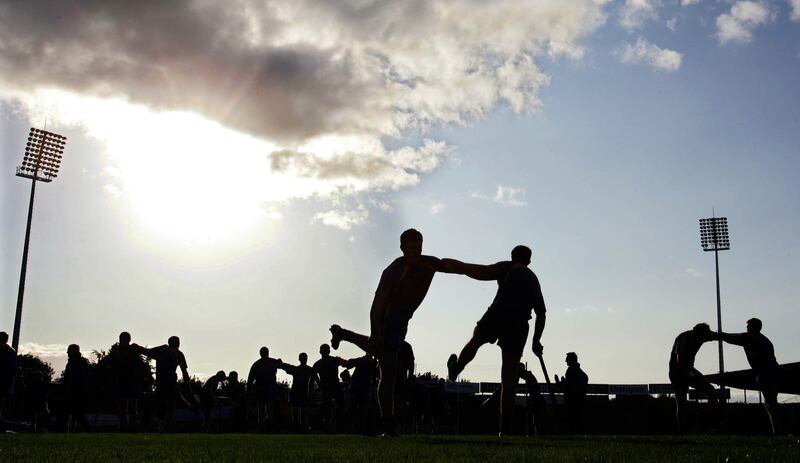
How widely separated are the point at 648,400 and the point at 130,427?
73.2 feet

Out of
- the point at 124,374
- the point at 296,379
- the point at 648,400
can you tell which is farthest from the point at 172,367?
the point at 648,400

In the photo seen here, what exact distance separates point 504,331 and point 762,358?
236 inches

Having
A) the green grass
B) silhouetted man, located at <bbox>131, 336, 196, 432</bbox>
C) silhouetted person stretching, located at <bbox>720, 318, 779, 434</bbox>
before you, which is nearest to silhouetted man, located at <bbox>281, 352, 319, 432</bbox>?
silhouetted man, located at <bbox>131, 336, 196, 432</bbox>

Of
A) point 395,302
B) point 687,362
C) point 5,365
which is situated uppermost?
point 395,302

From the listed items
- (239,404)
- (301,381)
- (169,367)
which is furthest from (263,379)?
(169,367)

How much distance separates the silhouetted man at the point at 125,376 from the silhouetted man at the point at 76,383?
1.07 meters

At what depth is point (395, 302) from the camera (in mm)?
8445

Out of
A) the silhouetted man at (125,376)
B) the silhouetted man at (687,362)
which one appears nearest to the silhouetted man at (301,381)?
the silhouetted man at (125,376)

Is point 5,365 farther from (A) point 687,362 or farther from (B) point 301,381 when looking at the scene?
(A) point 687,362

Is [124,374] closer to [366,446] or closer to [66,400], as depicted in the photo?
[66,400]

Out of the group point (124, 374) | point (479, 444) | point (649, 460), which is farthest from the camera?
point (124, 374)

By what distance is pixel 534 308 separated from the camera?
881 centimetres

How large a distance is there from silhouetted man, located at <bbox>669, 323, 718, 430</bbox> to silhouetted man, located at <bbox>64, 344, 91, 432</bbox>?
1041cm

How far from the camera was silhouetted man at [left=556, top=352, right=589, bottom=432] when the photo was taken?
735 inches
